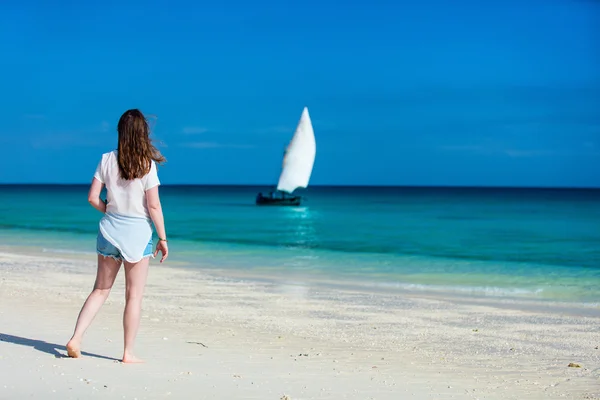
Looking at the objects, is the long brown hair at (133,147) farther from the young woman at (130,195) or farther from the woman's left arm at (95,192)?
the woman's left arm at (95,192)

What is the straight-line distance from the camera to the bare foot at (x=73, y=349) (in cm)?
542

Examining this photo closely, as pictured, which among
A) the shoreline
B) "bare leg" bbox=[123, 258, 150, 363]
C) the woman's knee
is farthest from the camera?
the shoreline

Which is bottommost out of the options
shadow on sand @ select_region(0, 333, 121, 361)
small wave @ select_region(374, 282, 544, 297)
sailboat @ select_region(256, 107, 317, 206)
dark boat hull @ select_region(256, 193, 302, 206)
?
shadow on sand @ select_region(0, 333, 121, 361)

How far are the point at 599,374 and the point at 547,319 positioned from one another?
3.80 meters

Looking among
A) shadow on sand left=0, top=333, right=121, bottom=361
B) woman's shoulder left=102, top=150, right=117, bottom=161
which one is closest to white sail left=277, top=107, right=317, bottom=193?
shadow on sand left=0, top=333, right=121, bottom=361

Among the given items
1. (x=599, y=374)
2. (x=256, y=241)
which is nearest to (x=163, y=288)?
(x=599, y=374)

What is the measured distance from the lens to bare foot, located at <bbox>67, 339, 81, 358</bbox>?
542 cm

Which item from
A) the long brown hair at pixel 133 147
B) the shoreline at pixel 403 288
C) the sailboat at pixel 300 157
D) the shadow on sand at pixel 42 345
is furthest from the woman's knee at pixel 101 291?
the sailboat at pixel 300 157

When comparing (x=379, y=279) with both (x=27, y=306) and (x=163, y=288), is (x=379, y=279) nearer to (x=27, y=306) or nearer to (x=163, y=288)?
(x=163, y=288)

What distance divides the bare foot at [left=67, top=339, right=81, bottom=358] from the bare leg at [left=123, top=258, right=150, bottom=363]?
0.35 meters

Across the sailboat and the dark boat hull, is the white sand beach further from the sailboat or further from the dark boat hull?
the dark boat hull

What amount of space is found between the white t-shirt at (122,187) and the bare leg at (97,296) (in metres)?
0.40

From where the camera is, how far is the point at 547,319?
10055 millimetres

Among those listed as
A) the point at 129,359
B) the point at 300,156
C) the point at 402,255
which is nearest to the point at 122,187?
the point at 129,359
